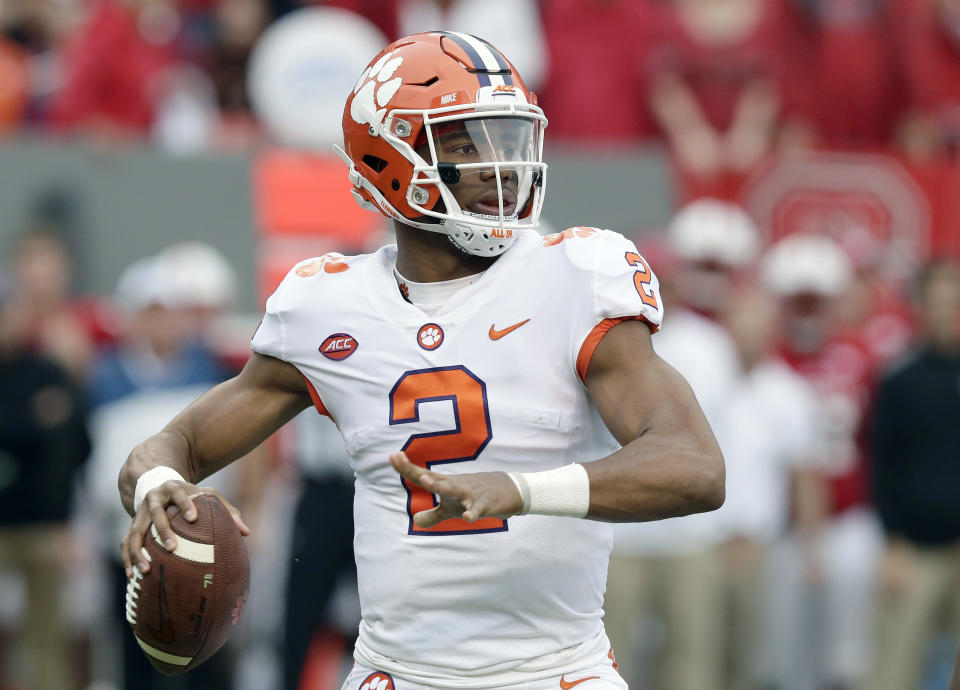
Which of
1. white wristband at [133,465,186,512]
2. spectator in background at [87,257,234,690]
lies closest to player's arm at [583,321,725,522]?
white wristband at [133,465,186,512]

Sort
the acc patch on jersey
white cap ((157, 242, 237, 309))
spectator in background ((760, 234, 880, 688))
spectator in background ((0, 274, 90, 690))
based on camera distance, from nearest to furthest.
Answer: the acc patch on jersey < spectator in background ((0, 274, 90, 690)) < white cap ((157, 242, 237, 309)) < spectator in background ((760, 234, 880, 688))

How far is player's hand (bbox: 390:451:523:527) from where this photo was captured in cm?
251

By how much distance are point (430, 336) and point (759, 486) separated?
3845mm

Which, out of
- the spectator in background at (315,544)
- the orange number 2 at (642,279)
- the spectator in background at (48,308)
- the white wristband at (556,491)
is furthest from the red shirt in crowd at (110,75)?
the white wristband at (556,491)

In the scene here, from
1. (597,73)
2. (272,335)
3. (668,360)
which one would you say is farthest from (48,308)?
(272,335)

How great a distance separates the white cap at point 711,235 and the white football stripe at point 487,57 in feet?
12.8

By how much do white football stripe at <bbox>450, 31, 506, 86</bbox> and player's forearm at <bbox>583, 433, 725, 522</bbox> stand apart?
2.74 ft

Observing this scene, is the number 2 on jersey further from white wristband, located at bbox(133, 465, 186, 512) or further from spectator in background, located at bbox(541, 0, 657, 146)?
spectator in background, located at bbox(541, 0, 657, 146)

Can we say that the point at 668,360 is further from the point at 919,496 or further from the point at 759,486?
the point at 919,496

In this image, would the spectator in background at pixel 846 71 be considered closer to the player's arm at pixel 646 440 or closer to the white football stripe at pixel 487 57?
the white football stripe at pixel 487 57

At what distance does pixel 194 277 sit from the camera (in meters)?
6.44

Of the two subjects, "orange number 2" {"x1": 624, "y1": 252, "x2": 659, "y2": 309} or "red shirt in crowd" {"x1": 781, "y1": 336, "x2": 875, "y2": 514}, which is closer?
"orange number 2" {"x1": 624, "y1": 252, "x2": 659, "y2": 309}

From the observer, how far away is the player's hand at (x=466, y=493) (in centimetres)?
251

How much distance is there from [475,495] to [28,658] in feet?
14.1
